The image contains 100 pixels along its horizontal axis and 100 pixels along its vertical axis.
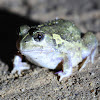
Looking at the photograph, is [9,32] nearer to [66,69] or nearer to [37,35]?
[37,35]

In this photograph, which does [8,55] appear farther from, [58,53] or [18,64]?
[58,53]

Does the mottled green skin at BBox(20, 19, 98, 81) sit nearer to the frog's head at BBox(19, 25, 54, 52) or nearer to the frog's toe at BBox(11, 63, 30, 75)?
the frog's head at BBox(19, 25, 54, 52)

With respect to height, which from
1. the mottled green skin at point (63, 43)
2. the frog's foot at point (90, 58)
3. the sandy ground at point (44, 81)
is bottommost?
the sandy ground at point (44, 81)

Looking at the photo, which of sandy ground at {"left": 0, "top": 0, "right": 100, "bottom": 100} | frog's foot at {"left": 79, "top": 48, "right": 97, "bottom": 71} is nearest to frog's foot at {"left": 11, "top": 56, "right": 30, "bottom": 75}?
sandy ground at {"left": 0, "top": 0, "right": 100, "bottom": 100}

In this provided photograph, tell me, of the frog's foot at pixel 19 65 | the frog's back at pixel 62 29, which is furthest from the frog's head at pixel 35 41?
the frog's foot at pixel 19 65

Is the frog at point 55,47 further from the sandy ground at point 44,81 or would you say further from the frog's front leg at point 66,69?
the sandy ground at point 44,81

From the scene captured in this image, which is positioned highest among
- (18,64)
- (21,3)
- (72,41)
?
(21,3)

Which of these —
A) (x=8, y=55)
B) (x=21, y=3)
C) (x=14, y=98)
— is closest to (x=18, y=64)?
(x=8, y=55)
